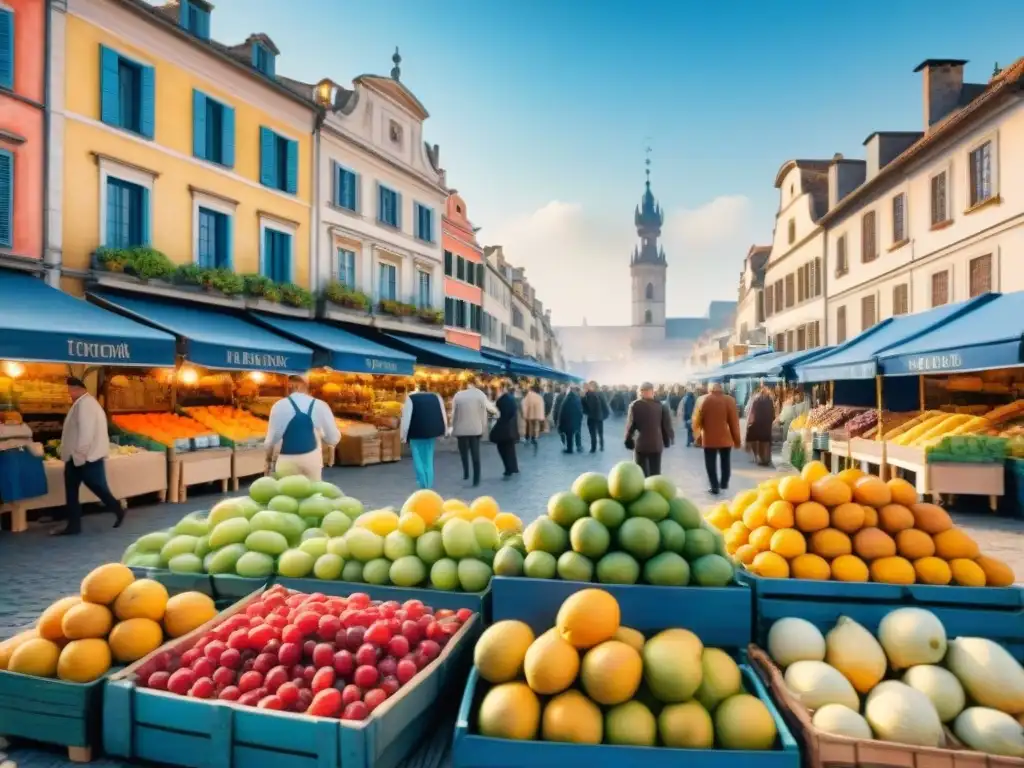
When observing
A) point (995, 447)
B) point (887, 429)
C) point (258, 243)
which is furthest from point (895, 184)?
point (258, 243)

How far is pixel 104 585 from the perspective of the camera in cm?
367

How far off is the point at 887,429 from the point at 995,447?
263 cm

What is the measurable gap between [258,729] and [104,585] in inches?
58.2

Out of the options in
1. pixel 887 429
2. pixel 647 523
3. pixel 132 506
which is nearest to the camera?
pixel 647 523

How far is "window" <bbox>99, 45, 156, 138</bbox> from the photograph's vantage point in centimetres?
1330

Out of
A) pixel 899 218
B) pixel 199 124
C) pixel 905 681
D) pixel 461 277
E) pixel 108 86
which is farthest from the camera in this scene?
pixel 461 277

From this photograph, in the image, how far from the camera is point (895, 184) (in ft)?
64.4

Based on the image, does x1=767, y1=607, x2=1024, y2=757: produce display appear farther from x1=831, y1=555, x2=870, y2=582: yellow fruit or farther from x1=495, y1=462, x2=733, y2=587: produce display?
x1=495, y1=462, x2=733, y2=587: produce display

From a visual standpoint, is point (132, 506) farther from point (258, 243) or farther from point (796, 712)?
point (796, 712)

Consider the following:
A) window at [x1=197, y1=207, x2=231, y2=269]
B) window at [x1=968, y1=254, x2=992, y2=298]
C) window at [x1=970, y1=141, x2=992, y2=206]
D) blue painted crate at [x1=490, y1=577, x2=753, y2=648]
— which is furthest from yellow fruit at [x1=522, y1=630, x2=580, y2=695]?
window at [x1=970, y1=141, x2=992, y2=206]

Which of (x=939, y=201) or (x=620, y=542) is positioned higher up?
(x=939, y=201)

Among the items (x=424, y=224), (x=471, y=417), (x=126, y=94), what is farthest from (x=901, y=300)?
(x=126, y=94)

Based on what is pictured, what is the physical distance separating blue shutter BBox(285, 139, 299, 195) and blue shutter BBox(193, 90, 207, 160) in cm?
319

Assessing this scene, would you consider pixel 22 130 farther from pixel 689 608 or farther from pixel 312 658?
pixel 689 608
